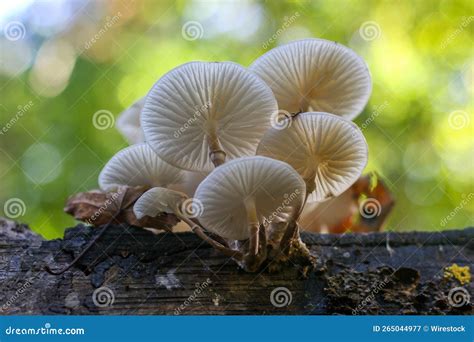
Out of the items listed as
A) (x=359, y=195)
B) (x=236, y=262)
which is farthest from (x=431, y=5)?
(x=236, y=262)

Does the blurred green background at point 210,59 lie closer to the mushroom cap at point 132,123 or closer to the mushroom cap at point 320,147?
the mushroom cap at point 132,123

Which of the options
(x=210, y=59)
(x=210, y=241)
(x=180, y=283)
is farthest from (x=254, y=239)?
(x=210, y=59)

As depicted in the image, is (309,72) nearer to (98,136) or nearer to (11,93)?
(98,136)

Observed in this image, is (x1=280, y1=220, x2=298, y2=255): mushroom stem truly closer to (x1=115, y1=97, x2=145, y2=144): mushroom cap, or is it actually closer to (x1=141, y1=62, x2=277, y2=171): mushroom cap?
(x1=141, y1=62, x2=277, y2=171): mushroom cap

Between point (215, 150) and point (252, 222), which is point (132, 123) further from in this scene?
point (252, 222)

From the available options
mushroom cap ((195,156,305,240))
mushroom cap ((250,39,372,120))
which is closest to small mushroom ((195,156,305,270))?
mushroom cap ((195,156,305,240))

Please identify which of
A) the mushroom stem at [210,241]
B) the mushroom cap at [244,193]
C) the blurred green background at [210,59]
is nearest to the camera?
the mushroom cap at [244,193]

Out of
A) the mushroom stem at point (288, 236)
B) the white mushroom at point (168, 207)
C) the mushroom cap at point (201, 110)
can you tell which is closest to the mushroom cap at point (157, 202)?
the white mushroom at point (168, 207)
